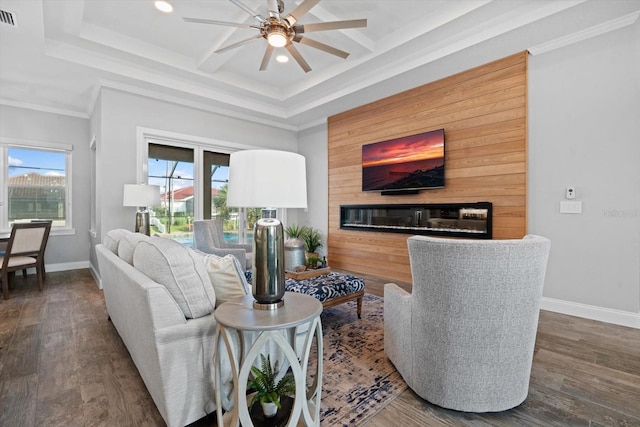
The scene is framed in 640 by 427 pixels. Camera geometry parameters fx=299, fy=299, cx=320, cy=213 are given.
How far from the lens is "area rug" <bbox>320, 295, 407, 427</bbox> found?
164cm

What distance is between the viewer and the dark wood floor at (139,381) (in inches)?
61.8

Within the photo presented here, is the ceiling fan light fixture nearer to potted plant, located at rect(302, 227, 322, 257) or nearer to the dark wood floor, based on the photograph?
the dark wood floor

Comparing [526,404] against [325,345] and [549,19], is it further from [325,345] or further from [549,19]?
[549,19]

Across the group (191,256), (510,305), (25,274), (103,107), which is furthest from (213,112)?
(510,305)

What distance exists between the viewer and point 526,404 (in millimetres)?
1686

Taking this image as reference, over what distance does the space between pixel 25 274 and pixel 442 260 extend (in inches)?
236

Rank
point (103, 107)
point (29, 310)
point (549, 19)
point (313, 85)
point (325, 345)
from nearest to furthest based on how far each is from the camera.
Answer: point (325, 345), point (549, 19), point (29, 310), point (103, 107), point (313, 85)

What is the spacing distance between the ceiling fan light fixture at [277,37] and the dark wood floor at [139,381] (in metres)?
2.79

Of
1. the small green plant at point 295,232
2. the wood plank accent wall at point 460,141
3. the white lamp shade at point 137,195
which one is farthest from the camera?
the small green plant at point 295,232

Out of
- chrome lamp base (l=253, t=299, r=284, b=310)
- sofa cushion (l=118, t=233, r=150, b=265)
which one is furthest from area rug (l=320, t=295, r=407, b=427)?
sofa cushion (l=118, t=233, r=150, b=265)

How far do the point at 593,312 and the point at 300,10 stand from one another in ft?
12.6

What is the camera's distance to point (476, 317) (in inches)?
58.6

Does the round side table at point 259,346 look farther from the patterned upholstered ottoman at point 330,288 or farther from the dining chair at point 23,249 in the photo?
the dining chair at point 23,249

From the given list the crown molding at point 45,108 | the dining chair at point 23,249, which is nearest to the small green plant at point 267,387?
the dining chair at point 23,249
